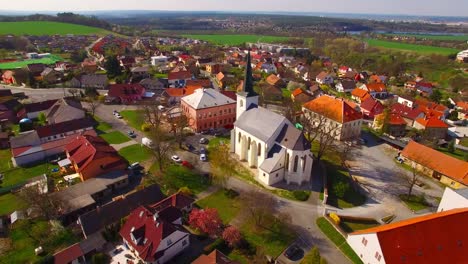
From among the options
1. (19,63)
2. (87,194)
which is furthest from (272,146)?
(19,63)

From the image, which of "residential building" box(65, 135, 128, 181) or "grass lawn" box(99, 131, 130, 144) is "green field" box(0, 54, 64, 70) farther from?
"residential building" box(65, 135, 128, 181)

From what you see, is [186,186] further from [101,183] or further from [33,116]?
[33,116]

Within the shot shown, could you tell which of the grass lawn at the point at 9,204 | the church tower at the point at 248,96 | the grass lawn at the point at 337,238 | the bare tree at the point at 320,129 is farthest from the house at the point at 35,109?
the grass lawn at the point at 337,238

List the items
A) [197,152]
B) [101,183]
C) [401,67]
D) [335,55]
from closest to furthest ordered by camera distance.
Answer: [101,183], [197,152], [401,67], [335,55]

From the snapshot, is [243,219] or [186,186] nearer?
[243,219]

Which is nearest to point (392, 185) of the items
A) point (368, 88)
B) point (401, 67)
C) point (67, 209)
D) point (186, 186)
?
point (186, 186)

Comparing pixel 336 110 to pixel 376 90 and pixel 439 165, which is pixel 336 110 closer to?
pixel 439 165

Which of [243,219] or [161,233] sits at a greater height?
[161,233]
